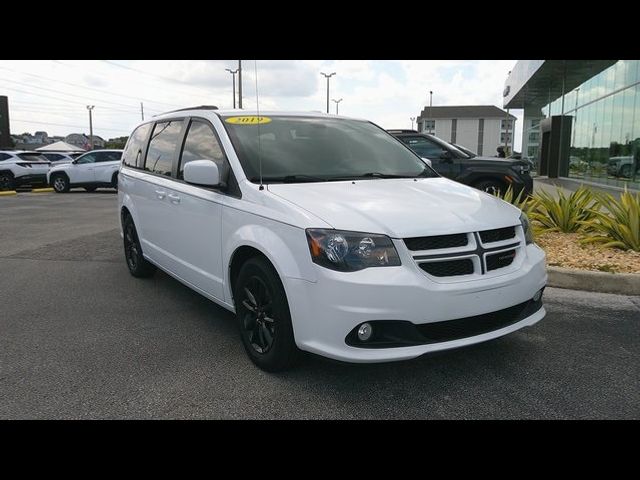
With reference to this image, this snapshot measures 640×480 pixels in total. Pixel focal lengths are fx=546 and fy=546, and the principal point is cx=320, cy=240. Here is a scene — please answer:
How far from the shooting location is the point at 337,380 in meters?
3.46

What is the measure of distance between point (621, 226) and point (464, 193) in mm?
3515

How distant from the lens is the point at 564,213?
7.38m

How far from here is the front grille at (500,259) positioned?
10.9 feet

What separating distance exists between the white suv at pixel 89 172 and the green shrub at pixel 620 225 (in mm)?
17339

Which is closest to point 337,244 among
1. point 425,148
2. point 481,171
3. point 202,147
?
point 202,147

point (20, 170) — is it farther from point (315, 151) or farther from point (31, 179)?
point (315, 151)

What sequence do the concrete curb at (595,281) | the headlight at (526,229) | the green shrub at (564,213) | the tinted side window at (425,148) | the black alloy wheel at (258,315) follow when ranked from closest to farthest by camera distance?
the black alloy wheel at (258,315)
the headlight at (526,229)
the concrete curb at (595,281)
the green shrub at (564,213)
the tinted side window at (425,148)

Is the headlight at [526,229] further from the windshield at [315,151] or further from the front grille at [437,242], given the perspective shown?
the windshield at [315,151]

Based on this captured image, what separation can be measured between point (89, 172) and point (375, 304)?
19.7 metres

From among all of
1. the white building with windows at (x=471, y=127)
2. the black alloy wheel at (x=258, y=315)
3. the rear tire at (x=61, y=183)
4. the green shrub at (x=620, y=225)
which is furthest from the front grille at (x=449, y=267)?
the white building with windows at (x=471, y=127)

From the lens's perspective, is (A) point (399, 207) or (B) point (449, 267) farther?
(A) point (399, 207)

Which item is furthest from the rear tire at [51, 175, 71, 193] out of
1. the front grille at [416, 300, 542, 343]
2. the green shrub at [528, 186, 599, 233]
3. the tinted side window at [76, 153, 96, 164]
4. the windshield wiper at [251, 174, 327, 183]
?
the front grille at [416, 300, 542, 343]

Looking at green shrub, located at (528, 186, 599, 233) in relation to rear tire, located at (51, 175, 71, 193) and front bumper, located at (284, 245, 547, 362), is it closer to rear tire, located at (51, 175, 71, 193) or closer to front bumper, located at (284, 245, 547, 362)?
front bumper, located at (284, 245, 547, 362)
